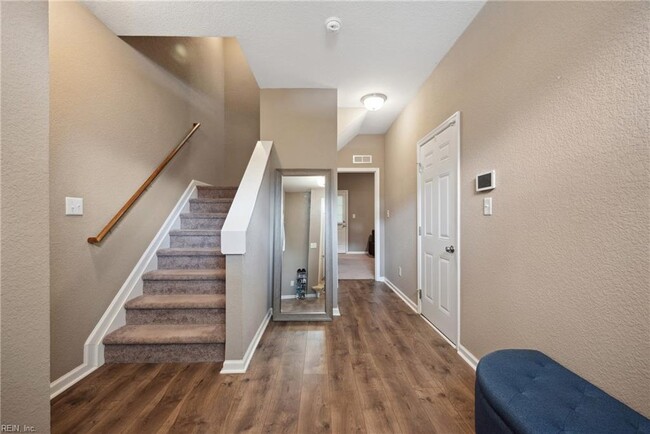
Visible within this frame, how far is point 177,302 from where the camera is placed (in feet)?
6.72

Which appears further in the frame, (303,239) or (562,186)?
(303,239)

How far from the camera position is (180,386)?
5.25 feet

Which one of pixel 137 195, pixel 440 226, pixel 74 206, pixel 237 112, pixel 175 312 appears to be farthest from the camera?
pixel 237 112

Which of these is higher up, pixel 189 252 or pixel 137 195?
pixel 137 195

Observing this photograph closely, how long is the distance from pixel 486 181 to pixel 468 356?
1.36 m

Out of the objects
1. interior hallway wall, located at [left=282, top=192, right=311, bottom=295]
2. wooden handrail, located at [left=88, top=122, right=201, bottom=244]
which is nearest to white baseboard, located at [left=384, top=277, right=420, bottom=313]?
interior hallway wall, located at [left=282, top=192, right=311, bottom=295]

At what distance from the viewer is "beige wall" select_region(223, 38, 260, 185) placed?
13.5 ft

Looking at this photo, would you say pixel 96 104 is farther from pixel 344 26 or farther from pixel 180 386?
pixel 180 386

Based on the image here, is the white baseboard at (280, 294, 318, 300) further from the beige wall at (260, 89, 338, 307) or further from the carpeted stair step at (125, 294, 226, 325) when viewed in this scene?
the carpeted stair step at (125, 294, 226, 325)

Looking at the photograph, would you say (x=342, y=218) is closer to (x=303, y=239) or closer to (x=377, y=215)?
(x=377, y=215)

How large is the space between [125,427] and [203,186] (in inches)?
105

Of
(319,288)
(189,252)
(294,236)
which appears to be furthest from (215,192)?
(319,288)

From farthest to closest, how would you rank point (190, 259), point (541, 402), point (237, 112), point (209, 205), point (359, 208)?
point (359, 208), point (237, 112), point (209, 205), point (190, 259), point (541, 402)

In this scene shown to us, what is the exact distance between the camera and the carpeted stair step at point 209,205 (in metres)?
3.08
